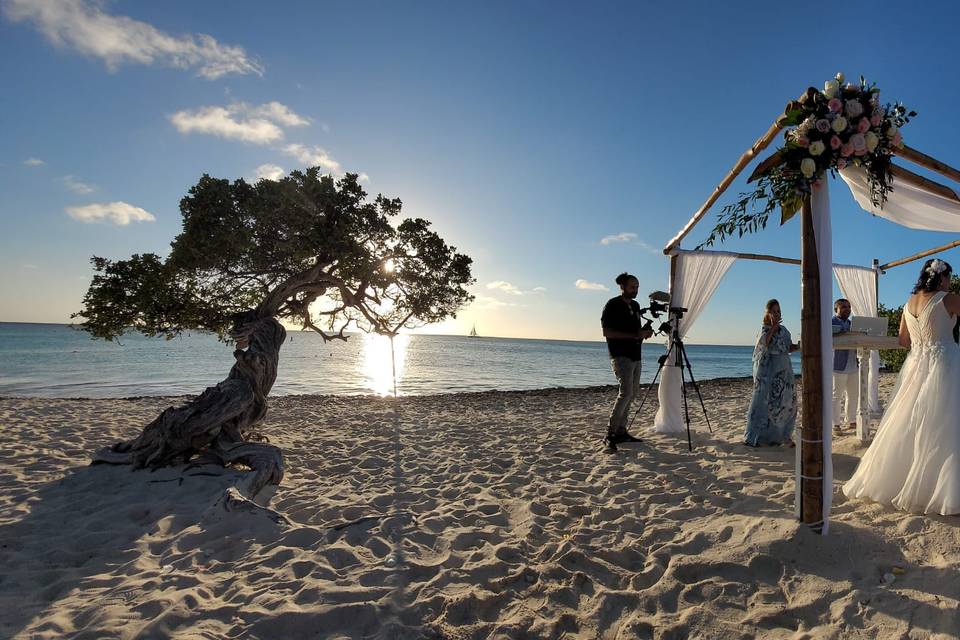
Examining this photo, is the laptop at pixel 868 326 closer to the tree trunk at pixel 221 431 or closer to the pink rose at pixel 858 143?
the pink rose at pixel 858 143

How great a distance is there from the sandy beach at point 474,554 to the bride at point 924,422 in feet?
0.57

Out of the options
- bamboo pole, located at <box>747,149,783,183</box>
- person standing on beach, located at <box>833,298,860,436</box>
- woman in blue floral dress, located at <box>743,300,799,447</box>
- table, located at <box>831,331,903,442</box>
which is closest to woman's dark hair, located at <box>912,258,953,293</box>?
table, located at <box>831,331,903,442</box>

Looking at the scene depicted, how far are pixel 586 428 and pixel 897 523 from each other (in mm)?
4604

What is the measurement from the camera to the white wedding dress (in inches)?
114

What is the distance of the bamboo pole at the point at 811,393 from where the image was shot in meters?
2.77

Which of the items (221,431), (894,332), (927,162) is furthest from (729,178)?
(894,332)

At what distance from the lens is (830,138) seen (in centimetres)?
281

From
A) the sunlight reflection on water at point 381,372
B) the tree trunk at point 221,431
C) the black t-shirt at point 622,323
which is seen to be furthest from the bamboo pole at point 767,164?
the sunlight reflection on water at point 381,372

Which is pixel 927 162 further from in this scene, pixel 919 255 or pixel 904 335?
pixel 919 255

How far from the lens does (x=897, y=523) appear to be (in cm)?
279

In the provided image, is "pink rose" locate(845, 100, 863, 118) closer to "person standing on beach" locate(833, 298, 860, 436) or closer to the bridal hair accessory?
the bridal hair accessory

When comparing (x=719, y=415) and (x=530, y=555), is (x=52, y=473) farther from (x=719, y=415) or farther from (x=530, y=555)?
(x=719, y=415)

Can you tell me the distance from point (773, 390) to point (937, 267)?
2.31 meters

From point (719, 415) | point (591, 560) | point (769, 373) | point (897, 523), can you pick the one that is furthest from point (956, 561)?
point (719, 415)
